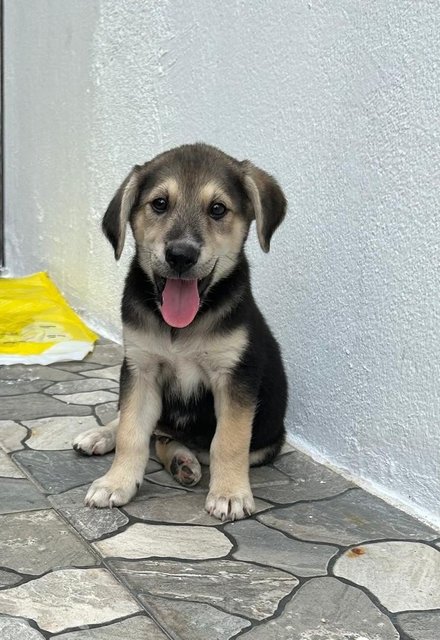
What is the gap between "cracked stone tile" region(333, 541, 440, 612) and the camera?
114 inches

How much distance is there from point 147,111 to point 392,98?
246 centimetres

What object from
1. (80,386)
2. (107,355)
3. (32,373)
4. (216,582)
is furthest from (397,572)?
(107,355)

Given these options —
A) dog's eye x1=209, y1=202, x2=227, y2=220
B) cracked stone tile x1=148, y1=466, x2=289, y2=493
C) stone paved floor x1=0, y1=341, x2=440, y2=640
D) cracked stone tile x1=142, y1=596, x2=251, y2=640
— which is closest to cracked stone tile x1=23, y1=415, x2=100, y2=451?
stone paved floor x1=0, y1=341, x2=440, y2=640

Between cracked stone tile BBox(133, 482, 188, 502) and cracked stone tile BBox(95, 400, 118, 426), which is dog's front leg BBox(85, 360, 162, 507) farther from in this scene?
cracked stone tile BBox(95, 400, 118, 426)

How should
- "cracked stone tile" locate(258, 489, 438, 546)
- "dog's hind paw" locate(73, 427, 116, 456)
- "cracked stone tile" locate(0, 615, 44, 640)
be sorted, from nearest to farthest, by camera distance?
"cracked stone tile" locate(0, 615, 44, 640)
"cracked stone tile" locate(258, 489, 438, 546)
"dog's hind paw" locate(73, 427, 116, 456)

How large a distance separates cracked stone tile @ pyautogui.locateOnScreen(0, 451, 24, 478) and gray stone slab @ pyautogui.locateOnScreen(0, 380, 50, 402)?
1.04 metres

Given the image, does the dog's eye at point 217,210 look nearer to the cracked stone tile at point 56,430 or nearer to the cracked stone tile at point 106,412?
the cracked stone tile at point 56,430

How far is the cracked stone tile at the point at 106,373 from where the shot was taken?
5.47m

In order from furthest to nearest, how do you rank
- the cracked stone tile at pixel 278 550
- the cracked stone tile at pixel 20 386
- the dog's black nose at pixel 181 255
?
the cracked stone tile at pixel 20 386 < the dog's black nose at pixel 181 255 < the cracked stone tile at pixel 278 550

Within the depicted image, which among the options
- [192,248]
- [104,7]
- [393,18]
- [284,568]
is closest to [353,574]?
Answer: [284,568]

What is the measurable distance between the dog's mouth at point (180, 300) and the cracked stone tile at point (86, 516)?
2.66 feet

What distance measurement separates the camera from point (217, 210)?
349 cm

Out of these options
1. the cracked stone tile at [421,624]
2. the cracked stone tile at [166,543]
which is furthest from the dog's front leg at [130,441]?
the cracked stone tile at [421,624]

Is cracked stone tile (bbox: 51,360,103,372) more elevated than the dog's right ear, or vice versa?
the dog's right ear
